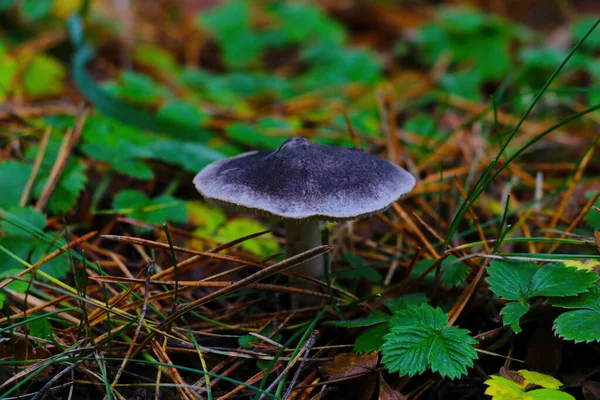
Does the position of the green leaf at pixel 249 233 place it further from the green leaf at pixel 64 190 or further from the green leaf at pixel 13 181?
the green leaf at pixel 13 181

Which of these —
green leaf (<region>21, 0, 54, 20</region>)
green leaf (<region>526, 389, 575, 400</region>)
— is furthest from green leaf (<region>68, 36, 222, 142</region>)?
green leaf (<region>526, 389, 575, 400</region>)

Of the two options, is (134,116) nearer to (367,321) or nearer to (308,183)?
(308,183)

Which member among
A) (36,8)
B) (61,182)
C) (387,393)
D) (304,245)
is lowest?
(387,393)

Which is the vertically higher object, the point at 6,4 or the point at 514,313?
the point at 6,4

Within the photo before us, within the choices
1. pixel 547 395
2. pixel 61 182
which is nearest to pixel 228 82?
pixel 61 182

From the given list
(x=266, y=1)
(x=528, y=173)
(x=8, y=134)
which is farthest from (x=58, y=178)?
(x=266, y=1)

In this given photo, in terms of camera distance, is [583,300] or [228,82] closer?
[583,300]

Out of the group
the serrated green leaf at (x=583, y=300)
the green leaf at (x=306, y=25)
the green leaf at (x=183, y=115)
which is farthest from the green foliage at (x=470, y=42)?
the serrated green leaf at (x=583, y=300)

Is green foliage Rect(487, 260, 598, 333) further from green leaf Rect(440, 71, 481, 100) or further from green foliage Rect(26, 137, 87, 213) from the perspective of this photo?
green leaf Rect(440, 71, 481, 100)
